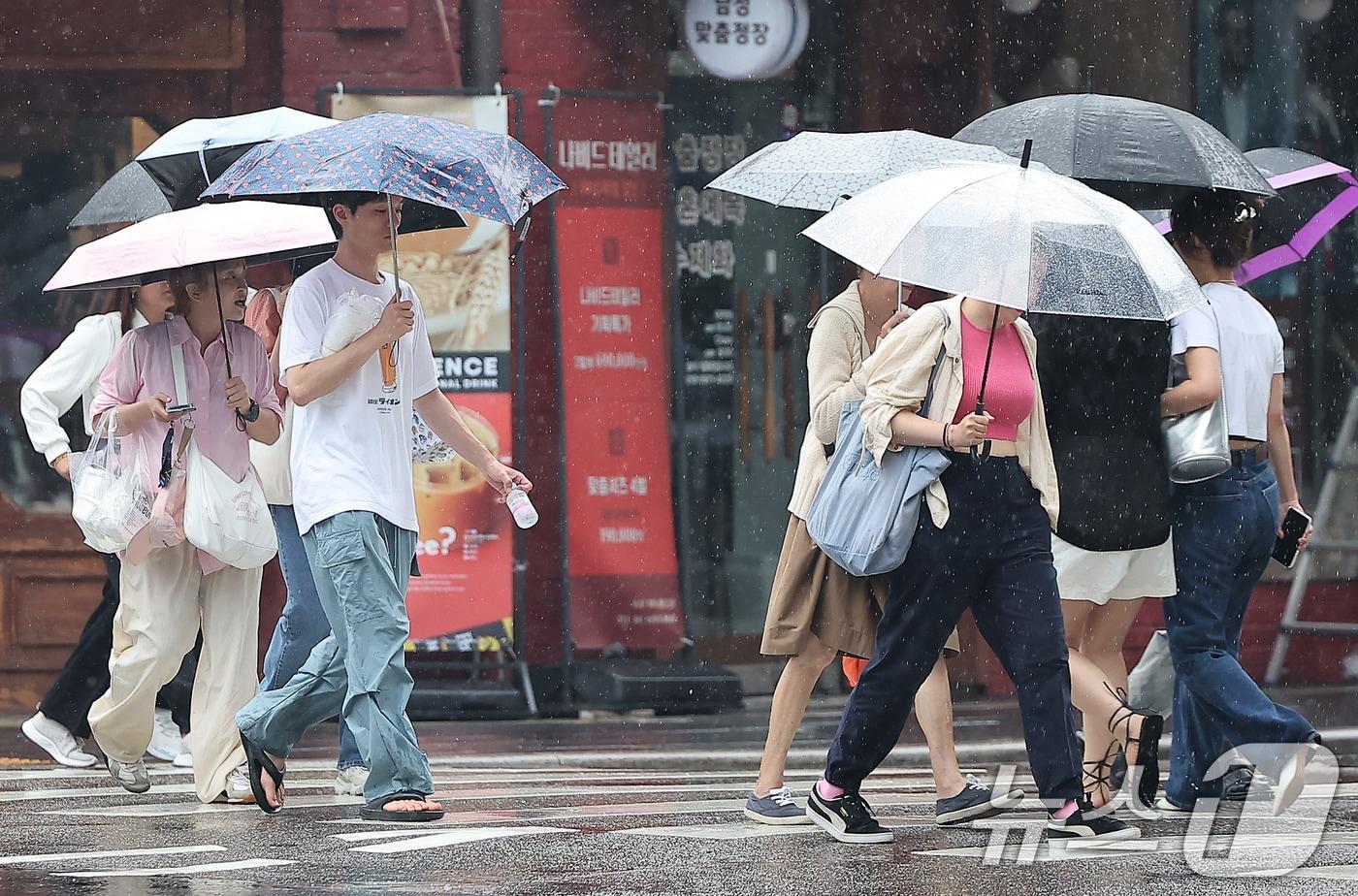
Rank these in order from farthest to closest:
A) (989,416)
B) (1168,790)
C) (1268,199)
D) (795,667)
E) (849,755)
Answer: (1268,199)
(1168,790)
(795,667)
(849,755)
(989,416)

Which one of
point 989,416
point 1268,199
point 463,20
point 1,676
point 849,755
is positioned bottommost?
point 1,676

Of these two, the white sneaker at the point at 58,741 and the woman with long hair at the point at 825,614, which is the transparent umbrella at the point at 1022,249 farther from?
the white sneaker at the point at 58,741

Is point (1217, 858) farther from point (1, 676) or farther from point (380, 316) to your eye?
point (1, 676)

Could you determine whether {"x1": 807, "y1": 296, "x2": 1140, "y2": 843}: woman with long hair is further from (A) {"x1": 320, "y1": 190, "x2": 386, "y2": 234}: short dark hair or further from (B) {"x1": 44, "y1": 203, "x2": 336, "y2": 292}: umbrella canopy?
(B) {"x1": 44, "y1": 203, "x2": 336, "y2": 292}: umbrella canopy

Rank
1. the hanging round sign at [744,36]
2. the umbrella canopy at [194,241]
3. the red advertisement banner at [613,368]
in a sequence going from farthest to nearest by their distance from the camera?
the hanging round sign at [744,36], the red advertisement banner at [613,368], the umbrella canopy at [194,241]

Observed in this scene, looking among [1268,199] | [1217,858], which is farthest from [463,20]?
[1217,858]

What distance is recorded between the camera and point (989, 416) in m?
5.89

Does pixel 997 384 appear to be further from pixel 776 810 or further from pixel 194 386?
pixel 194 386

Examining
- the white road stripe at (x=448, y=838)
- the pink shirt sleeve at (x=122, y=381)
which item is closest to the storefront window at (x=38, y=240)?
the pink shirt sleeve at (x=122, y=381)

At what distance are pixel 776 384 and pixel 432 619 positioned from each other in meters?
2.20

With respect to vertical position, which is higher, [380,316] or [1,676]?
[380,316]

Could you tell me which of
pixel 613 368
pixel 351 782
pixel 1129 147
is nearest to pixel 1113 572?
pixel 1129 147

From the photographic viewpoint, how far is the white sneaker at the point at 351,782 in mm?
7445

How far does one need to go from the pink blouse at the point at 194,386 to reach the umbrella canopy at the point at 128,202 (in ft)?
1.75
